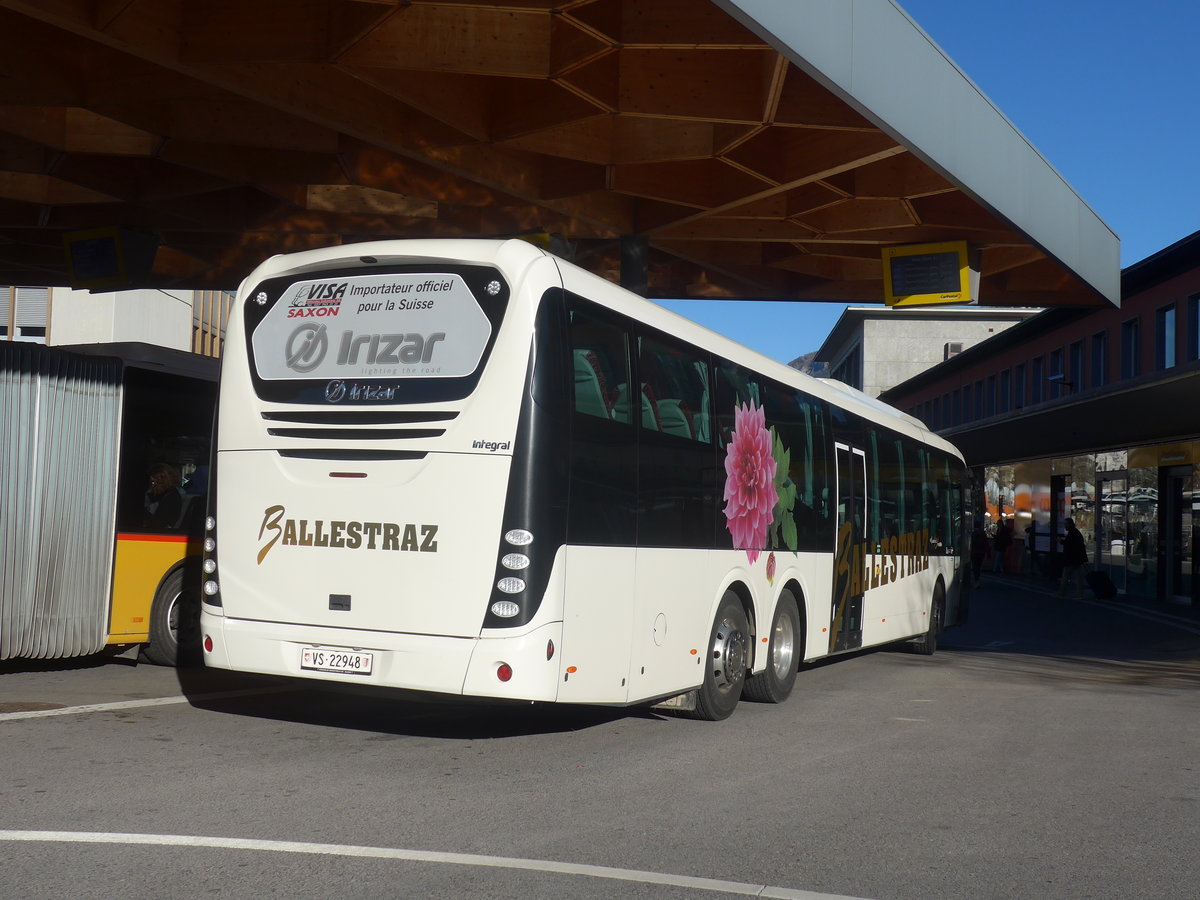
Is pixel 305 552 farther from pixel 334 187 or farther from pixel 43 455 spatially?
pixel 334 187

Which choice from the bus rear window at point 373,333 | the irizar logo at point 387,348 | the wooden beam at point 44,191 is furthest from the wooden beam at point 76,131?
the irizar logo at point 387,348

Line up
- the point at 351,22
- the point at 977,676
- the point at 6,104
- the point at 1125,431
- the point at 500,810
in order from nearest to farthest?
the point at 500,810
the point at 351,22
the point at 6,104
the point at 977,676
the point at 1125,431

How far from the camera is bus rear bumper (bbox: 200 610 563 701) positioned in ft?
24.3

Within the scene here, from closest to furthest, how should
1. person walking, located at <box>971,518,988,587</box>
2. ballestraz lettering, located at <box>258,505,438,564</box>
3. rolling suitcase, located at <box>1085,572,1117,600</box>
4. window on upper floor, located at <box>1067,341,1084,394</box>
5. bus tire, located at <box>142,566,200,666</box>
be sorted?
ballestraz lettering, located at <box>258,505,438,564</box>
bus tire, located at <box>142,566,200,666</box>
rolling suitcase, located at <box>1085,572,1117,600</box>
person walking, located at <box>971,518,988,587</box>
window on upper floor, located at <box>1067,341,1084,394</box>

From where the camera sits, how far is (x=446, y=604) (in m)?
7.56

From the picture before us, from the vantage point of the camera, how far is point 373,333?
8.03 metres

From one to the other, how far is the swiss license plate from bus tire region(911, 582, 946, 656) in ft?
34.8

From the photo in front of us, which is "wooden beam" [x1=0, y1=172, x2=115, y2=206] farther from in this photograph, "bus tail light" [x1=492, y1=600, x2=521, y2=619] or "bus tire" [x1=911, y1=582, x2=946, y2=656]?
"bus tire" [x1=911, y1=582, x2=946, y2=656]

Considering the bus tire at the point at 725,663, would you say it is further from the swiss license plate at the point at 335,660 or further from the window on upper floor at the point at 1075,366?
the window on upper floor at the point at 1075,366

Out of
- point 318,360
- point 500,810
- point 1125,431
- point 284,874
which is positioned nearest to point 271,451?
point 318,360

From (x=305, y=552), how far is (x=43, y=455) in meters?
3.77

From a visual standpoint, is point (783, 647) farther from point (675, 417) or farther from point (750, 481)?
point (675, 417)

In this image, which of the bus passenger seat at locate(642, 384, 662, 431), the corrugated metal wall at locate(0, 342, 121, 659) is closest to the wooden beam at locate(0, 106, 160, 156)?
the corrugated metal wall at locate(0, 342, 121, 659)

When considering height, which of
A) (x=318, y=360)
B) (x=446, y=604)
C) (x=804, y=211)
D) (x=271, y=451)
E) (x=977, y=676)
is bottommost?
(x=977, y=676)
